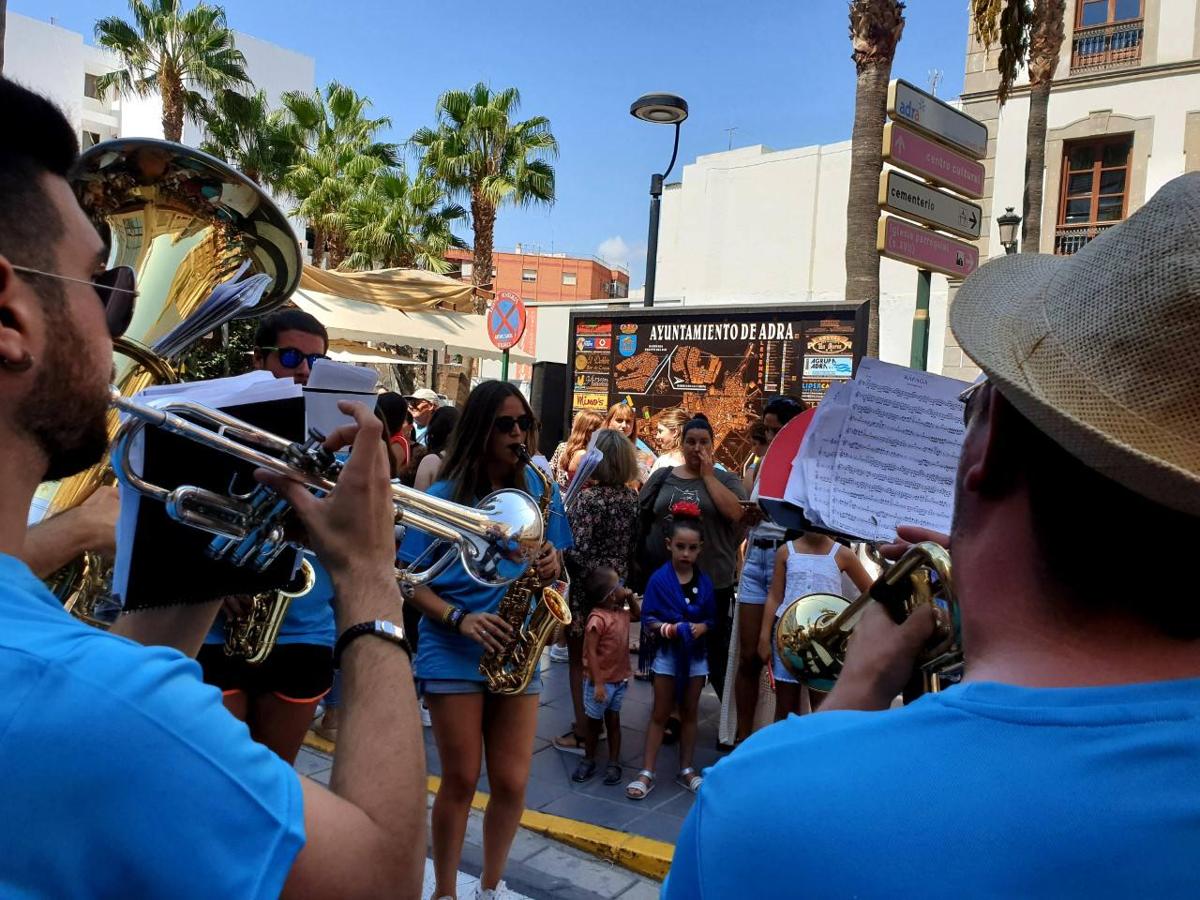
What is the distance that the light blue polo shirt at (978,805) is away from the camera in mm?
721

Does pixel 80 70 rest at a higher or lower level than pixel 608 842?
higher

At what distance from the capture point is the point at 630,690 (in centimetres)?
612

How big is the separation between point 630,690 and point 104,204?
4.71m

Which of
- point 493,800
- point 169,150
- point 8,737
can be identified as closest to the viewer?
point 8,737

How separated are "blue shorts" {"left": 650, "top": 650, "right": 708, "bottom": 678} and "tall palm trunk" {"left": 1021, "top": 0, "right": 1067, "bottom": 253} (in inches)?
421

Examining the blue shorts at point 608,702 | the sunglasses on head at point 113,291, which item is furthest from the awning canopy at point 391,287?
Result: the sunglasses on head at point 113,291

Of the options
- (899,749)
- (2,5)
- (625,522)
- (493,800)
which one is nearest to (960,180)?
(625,522)

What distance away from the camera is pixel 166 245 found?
8.21 ft

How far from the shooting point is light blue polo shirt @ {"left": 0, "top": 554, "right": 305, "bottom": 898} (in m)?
0.77

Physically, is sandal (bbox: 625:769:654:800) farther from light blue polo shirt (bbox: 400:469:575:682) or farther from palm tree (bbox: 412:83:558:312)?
palm tree (bbox: 412:83:558:312)

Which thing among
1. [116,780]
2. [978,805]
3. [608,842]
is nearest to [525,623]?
[608,842]

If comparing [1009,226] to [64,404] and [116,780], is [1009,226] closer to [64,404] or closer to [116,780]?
[64,404]

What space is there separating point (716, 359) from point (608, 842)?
6.30 metres

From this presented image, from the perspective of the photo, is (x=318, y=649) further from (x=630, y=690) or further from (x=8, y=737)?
(x=630, y=690)
